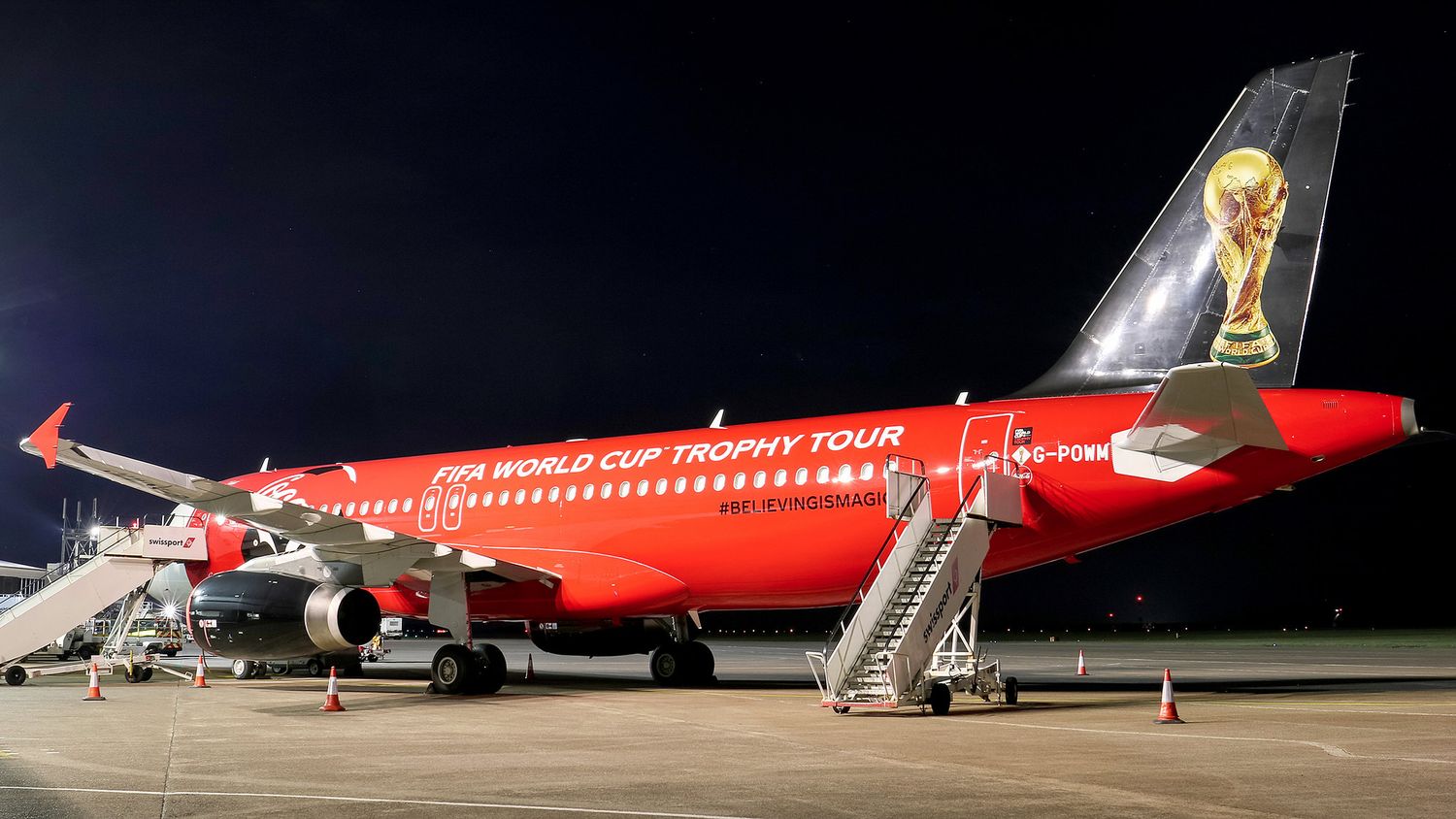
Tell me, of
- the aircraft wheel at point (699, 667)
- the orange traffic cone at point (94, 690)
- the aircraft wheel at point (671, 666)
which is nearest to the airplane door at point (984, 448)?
the aircraft wheel at point (699, 667)

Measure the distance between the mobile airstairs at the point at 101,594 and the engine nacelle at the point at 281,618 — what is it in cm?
496

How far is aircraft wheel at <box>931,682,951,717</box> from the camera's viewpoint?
46.8 ft

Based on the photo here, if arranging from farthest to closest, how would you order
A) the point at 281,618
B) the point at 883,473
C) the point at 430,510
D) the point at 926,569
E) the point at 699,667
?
the point at 430,510
the point at 699,667
the point at 281,618
the point at 883,473
the point at 926,569

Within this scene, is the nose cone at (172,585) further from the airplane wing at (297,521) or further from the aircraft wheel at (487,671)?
the aircraft wheel at (487,671)

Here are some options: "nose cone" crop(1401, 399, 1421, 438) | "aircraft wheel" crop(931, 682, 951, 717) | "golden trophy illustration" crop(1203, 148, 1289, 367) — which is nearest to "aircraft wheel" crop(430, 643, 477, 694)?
"aircraft wheel" crop(931, 682, 951, 717)

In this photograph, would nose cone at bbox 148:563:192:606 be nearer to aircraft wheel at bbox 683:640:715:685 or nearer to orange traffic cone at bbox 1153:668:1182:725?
aircraft wheel at bbox 683:640:715:685

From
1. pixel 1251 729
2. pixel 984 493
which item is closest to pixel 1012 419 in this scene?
pixel 984 493

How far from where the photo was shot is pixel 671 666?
22.0m

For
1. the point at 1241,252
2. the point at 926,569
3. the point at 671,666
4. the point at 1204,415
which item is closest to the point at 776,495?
the point at 926,569

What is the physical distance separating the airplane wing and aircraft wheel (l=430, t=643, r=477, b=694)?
1369mm

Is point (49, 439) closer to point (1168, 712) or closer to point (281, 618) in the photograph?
point (281, 618)

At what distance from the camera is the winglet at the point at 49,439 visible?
1493 cm

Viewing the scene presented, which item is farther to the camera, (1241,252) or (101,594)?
(101,594)

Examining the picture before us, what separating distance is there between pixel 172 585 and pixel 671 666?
1188 centimetres
